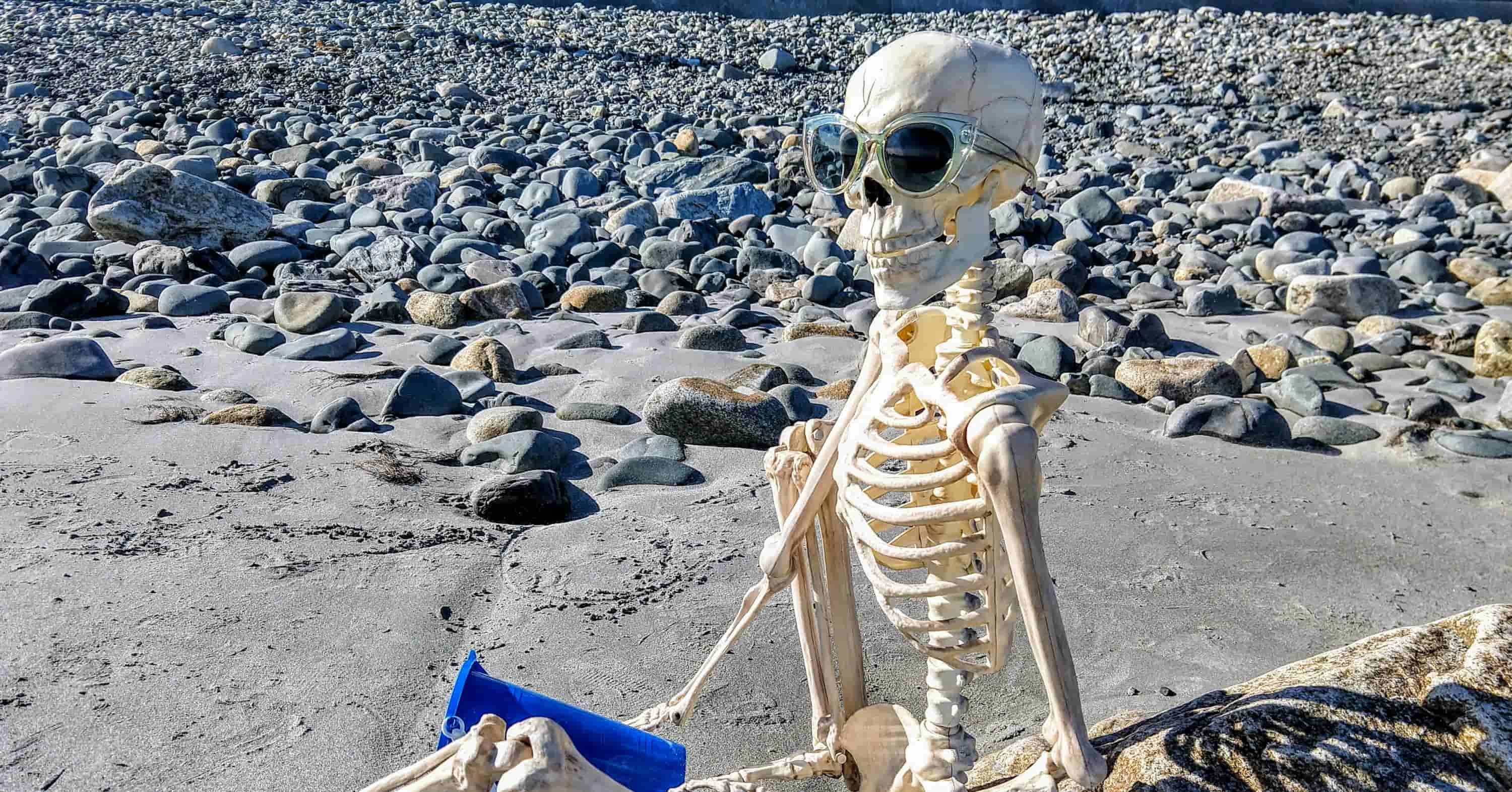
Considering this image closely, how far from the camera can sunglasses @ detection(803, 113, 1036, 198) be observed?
6.31ft

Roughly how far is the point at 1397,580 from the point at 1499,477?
1018 millimetres

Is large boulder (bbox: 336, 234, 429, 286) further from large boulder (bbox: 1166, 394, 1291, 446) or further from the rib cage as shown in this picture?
the rib cage

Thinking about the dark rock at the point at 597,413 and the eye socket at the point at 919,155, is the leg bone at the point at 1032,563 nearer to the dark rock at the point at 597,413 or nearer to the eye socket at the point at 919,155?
the eye socket at the point at 919,155

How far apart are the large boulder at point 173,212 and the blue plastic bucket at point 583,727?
5832 mm

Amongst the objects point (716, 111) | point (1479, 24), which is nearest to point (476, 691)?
point (716, 111)

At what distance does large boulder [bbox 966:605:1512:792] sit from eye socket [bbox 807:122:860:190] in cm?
105

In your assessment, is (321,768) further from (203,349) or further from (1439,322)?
(1439,322)

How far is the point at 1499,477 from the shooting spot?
416cm

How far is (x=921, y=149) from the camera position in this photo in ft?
6.39

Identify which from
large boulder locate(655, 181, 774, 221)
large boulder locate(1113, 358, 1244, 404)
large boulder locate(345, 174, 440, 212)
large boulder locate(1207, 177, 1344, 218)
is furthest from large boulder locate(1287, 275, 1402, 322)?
large boulder locate(345, 174, 440, 212)

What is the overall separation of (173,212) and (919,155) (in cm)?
639

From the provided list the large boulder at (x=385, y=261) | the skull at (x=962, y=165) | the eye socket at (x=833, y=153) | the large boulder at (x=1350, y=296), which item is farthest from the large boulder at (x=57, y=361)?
the large boulder at (x=1350, y=296)

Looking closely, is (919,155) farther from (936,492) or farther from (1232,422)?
(1232,422)

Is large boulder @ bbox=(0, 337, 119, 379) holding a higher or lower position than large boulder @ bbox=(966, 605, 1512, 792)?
lower
